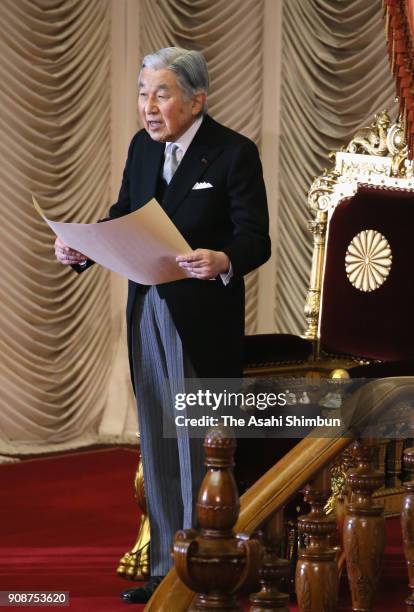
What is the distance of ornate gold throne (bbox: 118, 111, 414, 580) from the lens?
3.69m

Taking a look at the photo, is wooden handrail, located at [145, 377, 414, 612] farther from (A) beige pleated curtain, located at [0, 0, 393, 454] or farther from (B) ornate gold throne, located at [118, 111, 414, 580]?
(A) beige pleated curtain, located at [0, 0, 393, 454]

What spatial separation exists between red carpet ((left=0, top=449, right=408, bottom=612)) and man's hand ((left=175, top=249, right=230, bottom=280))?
3.19ft

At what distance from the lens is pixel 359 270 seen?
3.81 metres

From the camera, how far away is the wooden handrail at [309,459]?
1.90 m

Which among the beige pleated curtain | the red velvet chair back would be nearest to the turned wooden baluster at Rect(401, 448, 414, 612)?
the red velvet chair back

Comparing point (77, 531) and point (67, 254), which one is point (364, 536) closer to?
point (67, 254)

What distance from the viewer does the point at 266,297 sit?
5414 millimetres

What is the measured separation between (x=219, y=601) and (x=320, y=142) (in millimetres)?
3731

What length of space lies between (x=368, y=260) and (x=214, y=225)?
106cm

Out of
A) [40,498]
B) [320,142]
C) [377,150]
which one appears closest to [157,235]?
[377,150]

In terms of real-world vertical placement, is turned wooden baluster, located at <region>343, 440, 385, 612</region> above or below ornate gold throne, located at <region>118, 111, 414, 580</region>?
below

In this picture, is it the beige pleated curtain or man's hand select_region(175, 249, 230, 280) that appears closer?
man's hand select_region(175, 249, 230, 280)

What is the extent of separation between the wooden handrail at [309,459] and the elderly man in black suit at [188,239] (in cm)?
81

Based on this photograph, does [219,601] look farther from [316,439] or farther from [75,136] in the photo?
[75,136]
